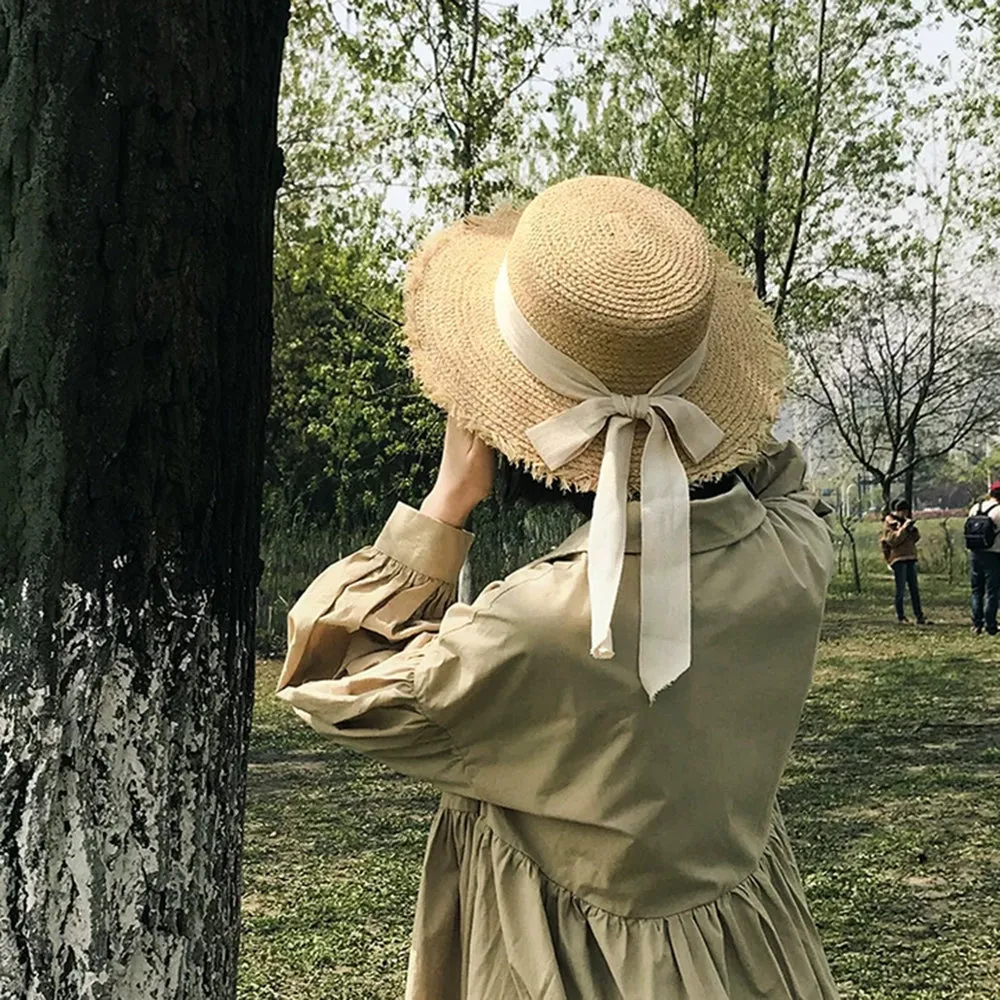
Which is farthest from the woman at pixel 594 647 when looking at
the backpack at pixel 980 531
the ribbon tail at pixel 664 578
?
the backpack at pixel 980 531

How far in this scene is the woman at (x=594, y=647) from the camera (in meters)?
1.41

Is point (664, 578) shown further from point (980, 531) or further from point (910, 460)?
point (910, 460)

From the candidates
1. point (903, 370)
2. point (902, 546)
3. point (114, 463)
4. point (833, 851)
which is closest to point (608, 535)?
point (114, 463)

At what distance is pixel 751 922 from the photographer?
158 cm

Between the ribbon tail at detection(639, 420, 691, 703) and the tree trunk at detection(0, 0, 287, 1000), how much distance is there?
58cm

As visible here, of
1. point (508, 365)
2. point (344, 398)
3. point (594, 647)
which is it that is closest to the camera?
point (594, 647)

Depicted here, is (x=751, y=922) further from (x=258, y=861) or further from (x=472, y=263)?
(x=258, y=861)

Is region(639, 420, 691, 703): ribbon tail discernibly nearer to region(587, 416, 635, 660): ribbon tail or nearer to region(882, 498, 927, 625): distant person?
region(587, 416, 635, 660): ribbon tail

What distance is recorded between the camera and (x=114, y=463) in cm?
153

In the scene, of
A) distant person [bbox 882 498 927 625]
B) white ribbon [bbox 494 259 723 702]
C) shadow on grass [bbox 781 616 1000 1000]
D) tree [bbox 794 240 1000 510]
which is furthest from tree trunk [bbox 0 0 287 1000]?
tree [bbox 794 240 1000 510]

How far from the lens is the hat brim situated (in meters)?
1.51

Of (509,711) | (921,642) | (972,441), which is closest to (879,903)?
(509,711)

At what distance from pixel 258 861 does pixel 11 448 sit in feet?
14.7

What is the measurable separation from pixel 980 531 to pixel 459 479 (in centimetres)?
1207
